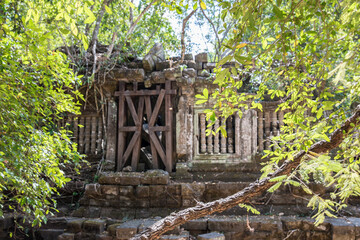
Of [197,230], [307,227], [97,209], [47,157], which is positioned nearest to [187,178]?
[197,230]

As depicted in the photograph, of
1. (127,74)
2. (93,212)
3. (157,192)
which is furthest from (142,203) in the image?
(127,74)

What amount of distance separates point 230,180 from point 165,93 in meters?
2.12

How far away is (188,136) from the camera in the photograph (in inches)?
242

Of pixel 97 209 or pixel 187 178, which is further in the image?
pixel 187 178

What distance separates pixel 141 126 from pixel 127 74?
108 centimetres

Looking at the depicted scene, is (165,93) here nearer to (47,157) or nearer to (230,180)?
(230,180)

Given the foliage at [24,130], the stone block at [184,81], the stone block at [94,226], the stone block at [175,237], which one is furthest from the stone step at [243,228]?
the stone block at [184,81]

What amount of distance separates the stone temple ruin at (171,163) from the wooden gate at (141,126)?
2cm

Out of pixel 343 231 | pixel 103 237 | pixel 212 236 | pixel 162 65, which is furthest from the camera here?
pixel 162 65

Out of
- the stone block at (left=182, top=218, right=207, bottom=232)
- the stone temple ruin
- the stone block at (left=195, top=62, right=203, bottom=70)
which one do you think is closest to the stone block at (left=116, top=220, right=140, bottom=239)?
the stone temple ruin

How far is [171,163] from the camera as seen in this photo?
607 centimetres

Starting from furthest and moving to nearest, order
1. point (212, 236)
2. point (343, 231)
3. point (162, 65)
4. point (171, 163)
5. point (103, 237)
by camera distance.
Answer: point (162, 65), point (171, 163), point (103, 237), point (343, 231), point (212, 236)

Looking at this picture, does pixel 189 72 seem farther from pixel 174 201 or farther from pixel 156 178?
pixel 174 201

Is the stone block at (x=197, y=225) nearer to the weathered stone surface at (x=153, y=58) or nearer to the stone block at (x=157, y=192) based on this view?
the stone block at (x=157, y=192)
